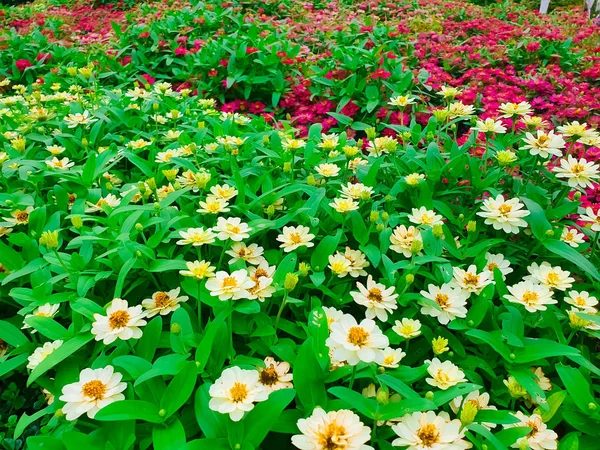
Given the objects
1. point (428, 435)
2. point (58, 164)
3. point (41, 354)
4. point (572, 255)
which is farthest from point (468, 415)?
point (58, 164)

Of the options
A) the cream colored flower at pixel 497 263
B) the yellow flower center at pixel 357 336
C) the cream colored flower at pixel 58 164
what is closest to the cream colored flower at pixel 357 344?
the yellow flower center at pixel 357 336

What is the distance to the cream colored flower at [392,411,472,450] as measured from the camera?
882 millimetres

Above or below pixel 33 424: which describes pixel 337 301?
above

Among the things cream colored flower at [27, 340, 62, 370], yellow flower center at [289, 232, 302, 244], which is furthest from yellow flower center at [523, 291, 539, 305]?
cream colored flower at [27, 340, 62, 370]

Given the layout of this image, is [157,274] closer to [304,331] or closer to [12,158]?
[304,331]

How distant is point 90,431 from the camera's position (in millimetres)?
1072

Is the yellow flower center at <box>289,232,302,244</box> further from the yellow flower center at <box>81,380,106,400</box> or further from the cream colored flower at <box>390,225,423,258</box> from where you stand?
the yellow flower center at <box>81,380,106,400</box>

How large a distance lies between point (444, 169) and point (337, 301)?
0.72 meters

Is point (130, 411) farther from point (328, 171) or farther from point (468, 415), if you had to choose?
point (328, 171)

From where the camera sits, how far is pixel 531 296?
1205mm

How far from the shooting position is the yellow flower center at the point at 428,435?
0.89 meters

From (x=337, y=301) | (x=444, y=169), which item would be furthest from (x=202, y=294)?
(x=444, y=169)

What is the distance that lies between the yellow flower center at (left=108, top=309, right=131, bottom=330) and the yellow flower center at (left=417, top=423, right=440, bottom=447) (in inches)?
26.1

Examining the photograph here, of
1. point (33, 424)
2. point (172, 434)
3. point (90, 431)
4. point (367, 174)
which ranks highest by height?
point (367, 174)
